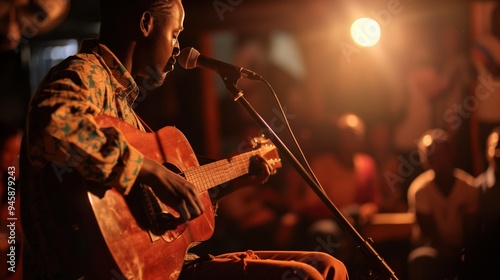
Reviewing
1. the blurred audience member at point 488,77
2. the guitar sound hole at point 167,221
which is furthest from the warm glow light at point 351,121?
the guitar sound hole at point 167,221

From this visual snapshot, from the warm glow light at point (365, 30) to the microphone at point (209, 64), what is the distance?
3172 millimetres

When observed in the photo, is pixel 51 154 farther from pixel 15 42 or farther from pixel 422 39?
pixel 422 39

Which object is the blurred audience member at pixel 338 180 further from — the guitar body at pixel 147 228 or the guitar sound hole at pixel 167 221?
the guitar sound hole at pixel 167 221

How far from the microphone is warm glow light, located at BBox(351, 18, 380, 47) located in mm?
3172

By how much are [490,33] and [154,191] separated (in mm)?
5848

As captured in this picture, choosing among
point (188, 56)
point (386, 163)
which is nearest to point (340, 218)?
point (188, 56)

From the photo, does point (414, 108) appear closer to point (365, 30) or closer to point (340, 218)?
point (365, 30)

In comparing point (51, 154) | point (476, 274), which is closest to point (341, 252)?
point (476, 274)

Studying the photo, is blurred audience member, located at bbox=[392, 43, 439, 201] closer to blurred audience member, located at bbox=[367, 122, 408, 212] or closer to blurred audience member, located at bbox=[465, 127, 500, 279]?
blurred audience member, located at bbox=[367, 122, 408, 212]

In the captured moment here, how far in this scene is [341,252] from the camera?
5746mm

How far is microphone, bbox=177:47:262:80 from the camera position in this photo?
2855 millimetres

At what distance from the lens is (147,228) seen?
7.82 ft

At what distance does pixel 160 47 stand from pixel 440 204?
4259 mm

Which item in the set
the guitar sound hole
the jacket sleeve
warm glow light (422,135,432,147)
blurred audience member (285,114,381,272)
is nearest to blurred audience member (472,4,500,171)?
warm glow light (422,135,432,147)
